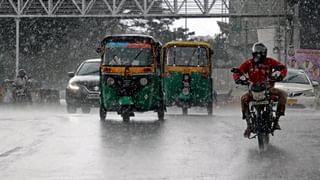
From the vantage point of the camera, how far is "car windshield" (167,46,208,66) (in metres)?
26.1

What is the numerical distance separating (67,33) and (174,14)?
51.0 ft

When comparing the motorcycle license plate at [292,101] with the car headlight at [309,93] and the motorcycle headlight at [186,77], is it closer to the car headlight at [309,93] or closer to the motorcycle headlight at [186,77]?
the car headlight at [309,93]

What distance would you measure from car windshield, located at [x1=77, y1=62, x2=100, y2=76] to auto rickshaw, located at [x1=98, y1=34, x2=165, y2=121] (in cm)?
637

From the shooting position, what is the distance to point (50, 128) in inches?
677

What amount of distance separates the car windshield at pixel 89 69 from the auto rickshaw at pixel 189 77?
2.18 metres

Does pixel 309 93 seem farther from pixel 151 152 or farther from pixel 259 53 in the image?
pixel 151 152

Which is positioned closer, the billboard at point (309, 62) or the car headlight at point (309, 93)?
the car headlight at point (309, 93)

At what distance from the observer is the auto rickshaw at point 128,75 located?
1936 cm

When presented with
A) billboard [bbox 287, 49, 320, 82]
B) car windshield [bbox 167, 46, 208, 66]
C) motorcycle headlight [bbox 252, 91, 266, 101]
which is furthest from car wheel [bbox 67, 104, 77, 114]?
billboard [bbox 287, 49, 320, 82]

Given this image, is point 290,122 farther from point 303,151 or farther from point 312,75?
point 312,75

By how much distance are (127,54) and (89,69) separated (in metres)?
6.87

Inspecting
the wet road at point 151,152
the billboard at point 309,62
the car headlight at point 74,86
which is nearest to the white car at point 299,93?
the car headlight at point 74,86

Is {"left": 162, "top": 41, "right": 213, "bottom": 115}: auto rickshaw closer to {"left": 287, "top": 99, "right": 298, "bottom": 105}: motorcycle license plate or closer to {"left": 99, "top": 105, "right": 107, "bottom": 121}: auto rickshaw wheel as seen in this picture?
{"left": 287, "top": 99, "right": 298, "bottom": 105}: motorcycle license plate

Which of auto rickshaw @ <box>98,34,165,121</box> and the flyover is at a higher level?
the flyover
